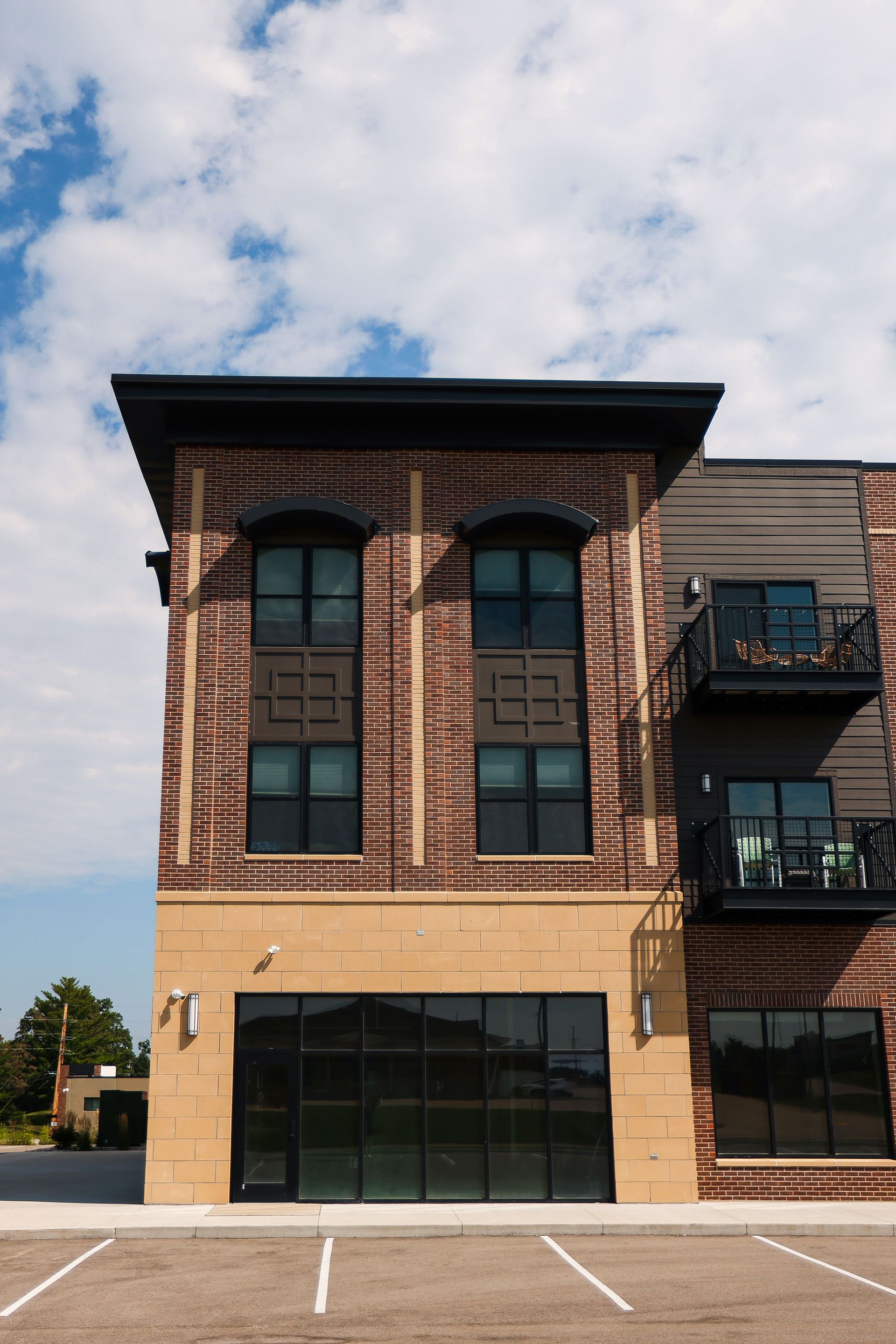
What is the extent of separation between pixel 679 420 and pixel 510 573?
13.8 ft

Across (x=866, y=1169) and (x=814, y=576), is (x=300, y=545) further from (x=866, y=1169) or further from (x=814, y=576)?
(x=866, y=1169)

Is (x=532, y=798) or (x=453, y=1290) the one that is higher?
(x=532, y=798)

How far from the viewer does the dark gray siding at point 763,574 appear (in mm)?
21469

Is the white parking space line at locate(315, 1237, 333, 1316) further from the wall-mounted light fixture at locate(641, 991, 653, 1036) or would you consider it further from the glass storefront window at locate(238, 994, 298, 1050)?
the wall-mounted light fixture at locate(641, 991, 653, 1036)

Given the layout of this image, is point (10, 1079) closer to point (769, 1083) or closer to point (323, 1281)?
point (769, 1083)

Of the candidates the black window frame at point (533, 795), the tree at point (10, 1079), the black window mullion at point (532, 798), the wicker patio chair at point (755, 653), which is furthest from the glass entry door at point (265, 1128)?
the tree at point (10, 1079)

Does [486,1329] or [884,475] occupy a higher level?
[884,475]

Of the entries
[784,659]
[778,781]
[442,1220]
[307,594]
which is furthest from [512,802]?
[442,1220]

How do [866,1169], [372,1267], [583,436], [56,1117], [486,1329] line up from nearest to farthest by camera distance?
[486,1329] < [372,1267] < [866,1169] < [583,436] < [56,1117]

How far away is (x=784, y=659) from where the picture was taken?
2142 centimetres

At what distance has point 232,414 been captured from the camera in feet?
72.4

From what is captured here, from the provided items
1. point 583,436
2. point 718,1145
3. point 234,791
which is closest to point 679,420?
point 583,436

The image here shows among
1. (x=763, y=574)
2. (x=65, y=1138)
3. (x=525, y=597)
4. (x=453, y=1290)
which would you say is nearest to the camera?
(x=453, y=1290)

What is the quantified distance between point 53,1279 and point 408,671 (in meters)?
10.8
